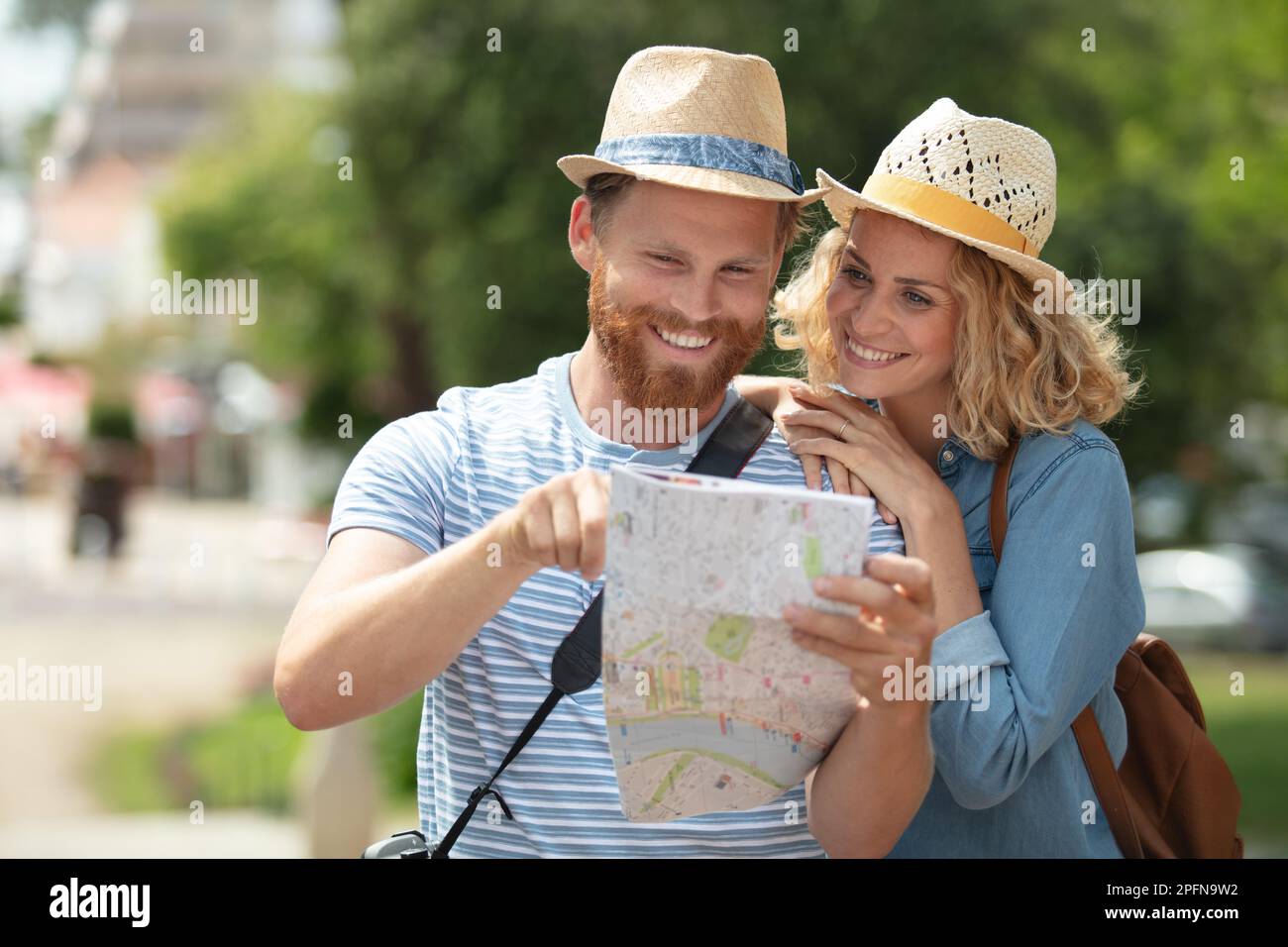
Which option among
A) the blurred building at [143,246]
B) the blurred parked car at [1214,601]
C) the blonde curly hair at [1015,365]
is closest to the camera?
the blonde curly hair at [1015,365]

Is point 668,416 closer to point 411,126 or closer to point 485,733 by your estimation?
point 485,733

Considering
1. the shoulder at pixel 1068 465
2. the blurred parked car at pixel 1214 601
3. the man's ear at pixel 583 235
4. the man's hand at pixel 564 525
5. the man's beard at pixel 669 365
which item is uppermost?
the man's ear at pixel 583 235

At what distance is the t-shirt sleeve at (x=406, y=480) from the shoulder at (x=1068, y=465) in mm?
1064

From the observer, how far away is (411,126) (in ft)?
35.8

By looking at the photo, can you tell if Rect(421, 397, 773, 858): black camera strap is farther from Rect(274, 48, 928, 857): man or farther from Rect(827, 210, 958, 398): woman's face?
Rect(827, 210, 958, 398): woman's face

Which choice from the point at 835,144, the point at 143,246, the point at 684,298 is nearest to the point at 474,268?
the point at 835,144

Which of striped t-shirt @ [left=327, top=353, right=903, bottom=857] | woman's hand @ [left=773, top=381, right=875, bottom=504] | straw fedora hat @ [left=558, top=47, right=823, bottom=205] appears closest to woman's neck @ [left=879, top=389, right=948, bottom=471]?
woman's hand @ [left=773, top=381, right=875, bottom=504]

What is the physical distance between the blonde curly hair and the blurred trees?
215 inches

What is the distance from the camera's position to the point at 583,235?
3.05 meters

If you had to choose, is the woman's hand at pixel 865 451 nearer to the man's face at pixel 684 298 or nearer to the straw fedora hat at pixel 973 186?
the man's face at pixel 684 298

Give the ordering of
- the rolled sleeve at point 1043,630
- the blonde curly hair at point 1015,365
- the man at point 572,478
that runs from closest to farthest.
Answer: the man at point 572,478, the rolled sleeve at point 1043,630, the blonde curly hair at point 1015,365

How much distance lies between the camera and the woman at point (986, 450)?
106 inches

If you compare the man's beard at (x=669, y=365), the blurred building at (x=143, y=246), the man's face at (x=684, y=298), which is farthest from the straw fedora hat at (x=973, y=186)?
the blurred building at (x=143, y=246)

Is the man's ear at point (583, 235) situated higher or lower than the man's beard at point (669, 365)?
higher
